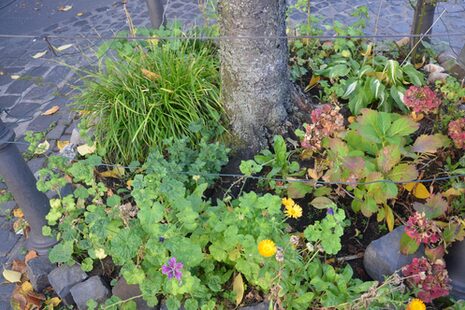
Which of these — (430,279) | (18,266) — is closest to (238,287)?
(430,279)

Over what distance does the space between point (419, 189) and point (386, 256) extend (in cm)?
43

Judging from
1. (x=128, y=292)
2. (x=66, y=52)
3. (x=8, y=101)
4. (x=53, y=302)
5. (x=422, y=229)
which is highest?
(x=66, y=52)

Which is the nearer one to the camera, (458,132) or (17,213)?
(458,132)

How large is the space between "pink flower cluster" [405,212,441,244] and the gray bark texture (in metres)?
1.01

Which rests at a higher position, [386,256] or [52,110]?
[52,110]

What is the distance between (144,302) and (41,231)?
725mm

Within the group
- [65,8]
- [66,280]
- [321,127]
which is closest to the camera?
[66,280]

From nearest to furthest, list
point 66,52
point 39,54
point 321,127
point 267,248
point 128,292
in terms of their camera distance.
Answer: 1. point 267,248
2. point 128,292
3. point 321,127
4. point 66,52
5. point 39,54

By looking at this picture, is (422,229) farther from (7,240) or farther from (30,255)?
(7,240)

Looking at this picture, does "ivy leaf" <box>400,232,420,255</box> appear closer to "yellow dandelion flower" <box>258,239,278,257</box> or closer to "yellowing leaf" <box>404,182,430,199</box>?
"yellowing leaf" <box>404,182,430,199</box>

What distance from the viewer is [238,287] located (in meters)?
1.87

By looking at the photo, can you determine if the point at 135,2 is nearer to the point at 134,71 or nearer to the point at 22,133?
the point at 22,133

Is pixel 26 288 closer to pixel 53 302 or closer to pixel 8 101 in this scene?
pixel 53 302

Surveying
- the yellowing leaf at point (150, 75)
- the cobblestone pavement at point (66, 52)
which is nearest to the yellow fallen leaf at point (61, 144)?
the cobblestone pavement at point (66, 52)
